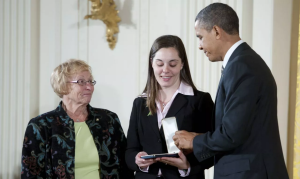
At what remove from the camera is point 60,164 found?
3.07m

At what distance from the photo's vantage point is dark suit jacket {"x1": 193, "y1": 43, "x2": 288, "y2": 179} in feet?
7.20

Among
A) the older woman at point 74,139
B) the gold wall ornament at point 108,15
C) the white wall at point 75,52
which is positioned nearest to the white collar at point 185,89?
the older woman at point 74,139

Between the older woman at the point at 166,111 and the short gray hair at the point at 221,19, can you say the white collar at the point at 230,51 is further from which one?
the older woman at the point at 166,111

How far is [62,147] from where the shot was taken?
310 cm

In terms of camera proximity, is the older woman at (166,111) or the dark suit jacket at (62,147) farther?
the dark suit jacket at (62,147)

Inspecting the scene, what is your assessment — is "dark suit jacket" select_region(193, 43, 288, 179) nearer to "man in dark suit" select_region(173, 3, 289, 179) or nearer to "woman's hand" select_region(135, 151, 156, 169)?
"man in dark suit" select_region(173, 3, 289, 179)

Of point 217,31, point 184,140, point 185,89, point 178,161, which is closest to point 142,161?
point 178,161

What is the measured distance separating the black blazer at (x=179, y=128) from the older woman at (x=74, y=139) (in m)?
0.31

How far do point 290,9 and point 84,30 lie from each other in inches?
80.6

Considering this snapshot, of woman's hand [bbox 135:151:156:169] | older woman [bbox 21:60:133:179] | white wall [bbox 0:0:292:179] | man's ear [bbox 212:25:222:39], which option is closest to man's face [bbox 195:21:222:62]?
man's ear [bbox 212:25:222:39]

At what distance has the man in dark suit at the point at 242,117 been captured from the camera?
86.6 inches

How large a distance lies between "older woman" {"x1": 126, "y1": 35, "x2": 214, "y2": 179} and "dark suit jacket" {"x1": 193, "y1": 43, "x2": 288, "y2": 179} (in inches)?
20.7

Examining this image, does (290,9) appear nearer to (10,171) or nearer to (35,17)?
(35,17)

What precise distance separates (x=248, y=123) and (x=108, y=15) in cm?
254
